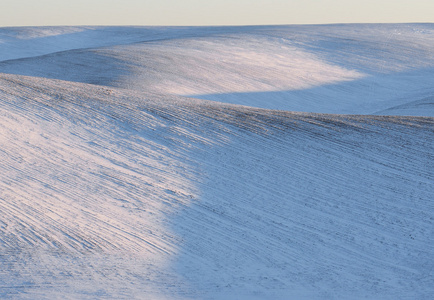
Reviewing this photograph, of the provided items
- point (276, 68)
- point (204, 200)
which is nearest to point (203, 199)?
point (204, 200)

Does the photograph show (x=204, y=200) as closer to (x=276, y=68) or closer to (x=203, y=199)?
(x=203, y=199)

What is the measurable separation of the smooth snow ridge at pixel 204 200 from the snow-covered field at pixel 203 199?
0.07 ft

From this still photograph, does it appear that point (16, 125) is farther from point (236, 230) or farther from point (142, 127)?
point (236, 230)

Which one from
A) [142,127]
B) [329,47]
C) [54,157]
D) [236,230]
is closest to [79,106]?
[142,127]

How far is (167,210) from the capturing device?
739 centimetres

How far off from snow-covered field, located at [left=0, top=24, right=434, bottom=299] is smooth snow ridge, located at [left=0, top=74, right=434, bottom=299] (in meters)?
0.02

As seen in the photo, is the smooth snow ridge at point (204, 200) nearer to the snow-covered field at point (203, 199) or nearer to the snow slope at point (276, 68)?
the snow-covered field at point (203, 199)

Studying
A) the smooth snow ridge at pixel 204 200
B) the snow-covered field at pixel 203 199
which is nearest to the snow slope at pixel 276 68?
the snow-covered field at pixel 203 199

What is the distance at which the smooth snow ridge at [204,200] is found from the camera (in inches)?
231

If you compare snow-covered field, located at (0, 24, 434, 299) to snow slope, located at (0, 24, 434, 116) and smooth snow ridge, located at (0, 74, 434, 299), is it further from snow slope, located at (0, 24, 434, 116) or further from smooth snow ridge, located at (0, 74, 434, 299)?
snow slope, located at (0, 24, 434, 116)

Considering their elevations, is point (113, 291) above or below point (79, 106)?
below

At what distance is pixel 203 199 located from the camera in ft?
25.8

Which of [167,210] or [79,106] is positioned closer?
[167,210]

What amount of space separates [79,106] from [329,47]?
2324 centimetres
